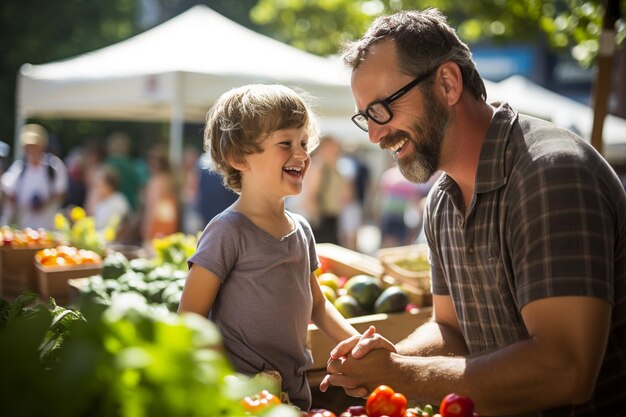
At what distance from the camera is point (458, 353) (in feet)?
9.11

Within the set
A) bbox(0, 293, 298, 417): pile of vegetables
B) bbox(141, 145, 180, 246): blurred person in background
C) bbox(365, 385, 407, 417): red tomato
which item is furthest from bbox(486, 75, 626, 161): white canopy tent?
bbox(0, 293, 298, 417): pile of vegetables

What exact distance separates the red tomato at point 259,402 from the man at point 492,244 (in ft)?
1.87

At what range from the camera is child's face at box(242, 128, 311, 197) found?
2.90 m

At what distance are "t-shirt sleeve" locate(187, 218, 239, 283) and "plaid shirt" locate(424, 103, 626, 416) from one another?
777 mm

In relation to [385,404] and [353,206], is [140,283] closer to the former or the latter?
[385,404]

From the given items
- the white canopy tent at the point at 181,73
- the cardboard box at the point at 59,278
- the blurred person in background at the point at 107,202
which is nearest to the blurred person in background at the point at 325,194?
the blurred person in background at the point at 107,202

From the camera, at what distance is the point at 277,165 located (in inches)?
114

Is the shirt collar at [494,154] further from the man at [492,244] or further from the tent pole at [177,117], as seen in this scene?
the tent pole at [177,117]

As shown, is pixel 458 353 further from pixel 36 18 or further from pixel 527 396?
pixel 36 18

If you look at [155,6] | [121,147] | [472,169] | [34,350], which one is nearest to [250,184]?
[472,169]

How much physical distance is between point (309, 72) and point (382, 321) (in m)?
3.69

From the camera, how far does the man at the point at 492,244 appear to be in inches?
78.1

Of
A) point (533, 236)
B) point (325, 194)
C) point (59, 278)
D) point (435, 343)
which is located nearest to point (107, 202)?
point (325, 194)

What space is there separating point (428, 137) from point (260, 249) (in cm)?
76
